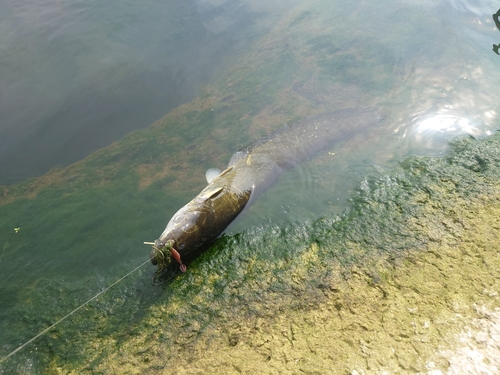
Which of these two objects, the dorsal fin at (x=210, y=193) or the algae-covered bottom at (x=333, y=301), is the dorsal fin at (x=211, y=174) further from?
the algae-covered bottom at (x=333, y=301)

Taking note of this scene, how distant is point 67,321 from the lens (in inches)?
136

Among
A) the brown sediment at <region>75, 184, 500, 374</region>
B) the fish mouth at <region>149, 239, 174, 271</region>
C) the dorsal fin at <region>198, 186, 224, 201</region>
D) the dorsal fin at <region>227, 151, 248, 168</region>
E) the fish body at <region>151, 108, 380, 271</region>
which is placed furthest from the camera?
the dorsal fin at <region>227, 151, 248, 168</region>

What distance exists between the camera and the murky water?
3859 mm

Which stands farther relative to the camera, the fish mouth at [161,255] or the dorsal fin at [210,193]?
the dorsal fin at [210,193]

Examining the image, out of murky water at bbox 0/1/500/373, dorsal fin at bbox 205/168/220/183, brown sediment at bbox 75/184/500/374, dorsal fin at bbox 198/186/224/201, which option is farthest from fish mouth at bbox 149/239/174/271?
dorsal fin at bbox 205/168/220/183

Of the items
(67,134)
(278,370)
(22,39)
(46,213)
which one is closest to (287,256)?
(278,370)

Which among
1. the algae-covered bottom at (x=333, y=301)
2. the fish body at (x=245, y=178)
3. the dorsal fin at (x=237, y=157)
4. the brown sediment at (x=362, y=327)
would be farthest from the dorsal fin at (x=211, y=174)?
the brown sediment at (x=362, y=327)

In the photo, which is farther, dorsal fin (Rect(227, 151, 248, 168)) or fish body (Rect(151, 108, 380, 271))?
dorsal fin (Rect(227, 151, 248, 168))

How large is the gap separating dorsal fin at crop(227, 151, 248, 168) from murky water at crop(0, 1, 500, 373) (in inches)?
13.4

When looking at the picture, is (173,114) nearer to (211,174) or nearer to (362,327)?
(211,174)

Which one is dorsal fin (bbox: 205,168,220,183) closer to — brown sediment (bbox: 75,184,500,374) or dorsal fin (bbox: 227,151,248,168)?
dorsal fin (bbox: 227,151,248,168)

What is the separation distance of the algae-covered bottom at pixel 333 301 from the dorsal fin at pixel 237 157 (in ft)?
4.72

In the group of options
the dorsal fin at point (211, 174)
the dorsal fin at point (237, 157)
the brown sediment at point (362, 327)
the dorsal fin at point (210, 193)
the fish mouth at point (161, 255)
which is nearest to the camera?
the brown sediment at point (362, 327)

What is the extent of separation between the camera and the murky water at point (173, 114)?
3859 millimetres
